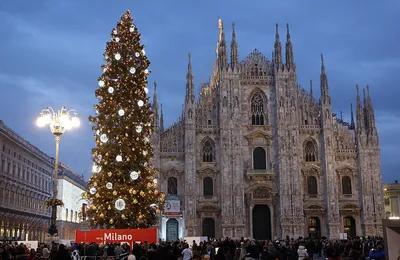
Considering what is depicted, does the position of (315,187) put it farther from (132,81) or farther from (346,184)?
(132,81)

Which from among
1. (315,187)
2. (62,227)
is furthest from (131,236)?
(62,227)

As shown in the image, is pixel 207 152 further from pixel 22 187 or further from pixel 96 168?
pixel 96 168

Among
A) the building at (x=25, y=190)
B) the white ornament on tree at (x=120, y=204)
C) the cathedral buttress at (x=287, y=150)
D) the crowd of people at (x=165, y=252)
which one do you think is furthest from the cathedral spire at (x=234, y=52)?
the white ornament on tree at (x=120, y=204)

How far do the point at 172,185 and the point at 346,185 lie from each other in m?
17.3

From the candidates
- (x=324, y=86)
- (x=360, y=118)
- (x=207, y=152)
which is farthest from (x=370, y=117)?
(x=207, y=152)

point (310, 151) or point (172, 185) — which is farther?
point (310, 151)

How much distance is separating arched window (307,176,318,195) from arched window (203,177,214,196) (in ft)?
31.7

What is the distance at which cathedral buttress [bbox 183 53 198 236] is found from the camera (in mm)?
46594

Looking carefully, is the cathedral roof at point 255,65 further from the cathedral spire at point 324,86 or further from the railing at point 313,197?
the railing at point 313,197

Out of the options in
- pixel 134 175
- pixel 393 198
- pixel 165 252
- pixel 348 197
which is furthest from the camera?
pixel 393 198

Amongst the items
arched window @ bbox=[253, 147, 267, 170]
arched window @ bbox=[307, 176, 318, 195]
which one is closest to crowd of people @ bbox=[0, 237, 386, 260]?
arched window @ bbox=[307, 176, 318, 195]

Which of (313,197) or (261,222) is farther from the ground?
(313,197)

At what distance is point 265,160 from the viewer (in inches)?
1959

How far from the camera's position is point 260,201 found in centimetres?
4866
